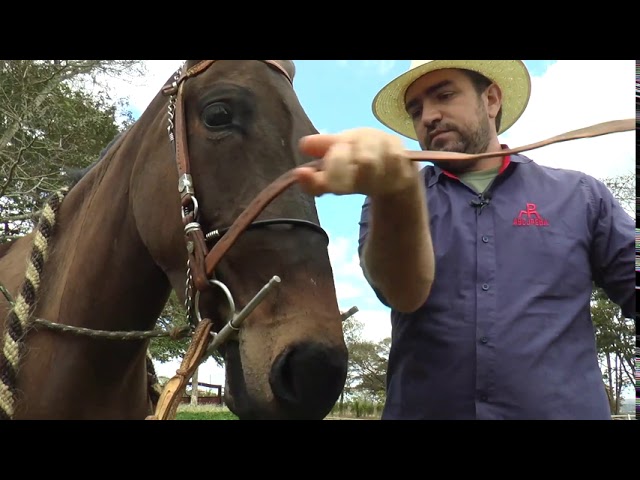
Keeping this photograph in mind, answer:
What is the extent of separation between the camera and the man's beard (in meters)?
2.11

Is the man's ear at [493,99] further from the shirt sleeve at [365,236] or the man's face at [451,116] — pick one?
the shirt sleeve at [365,236]

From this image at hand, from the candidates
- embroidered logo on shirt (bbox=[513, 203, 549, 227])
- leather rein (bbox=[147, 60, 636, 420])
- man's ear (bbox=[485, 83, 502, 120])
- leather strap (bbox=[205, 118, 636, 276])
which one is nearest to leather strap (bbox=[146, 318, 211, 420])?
leather rein (bbox=[147, 60, 636, 420])

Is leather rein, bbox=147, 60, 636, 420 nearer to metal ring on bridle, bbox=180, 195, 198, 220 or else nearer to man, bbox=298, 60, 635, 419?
metal ring on bridle, bbox=180, 195, 198, 220

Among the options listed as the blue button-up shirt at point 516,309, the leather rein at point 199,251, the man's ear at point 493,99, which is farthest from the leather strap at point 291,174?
the man's ear at point 493,99

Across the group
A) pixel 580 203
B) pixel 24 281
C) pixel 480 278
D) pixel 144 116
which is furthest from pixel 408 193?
pixel 24 281

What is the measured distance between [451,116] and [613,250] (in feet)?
2.48

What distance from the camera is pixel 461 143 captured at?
6.96ft

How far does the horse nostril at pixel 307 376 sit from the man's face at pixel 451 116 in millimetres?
915

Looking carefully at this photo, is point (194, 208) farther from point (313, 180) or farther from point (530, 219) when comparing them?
point (530, 219)

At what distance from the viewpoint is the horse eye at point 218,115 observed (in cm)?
199

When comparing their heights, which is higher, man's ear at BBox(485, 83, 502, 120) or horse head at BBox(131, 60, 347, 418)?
man's ear at BBox(485, 83, 502, 120)

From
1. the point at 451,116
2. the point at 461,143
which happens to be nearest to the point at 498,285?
the point at 461,143

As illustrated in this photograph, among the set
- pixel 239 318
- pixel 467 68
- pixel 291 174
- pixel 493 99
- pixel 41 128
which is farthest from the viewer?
pixel 41 128

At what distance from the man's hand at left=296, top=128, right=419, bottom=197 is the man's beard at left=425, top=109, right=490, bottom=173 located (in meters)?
1.02
